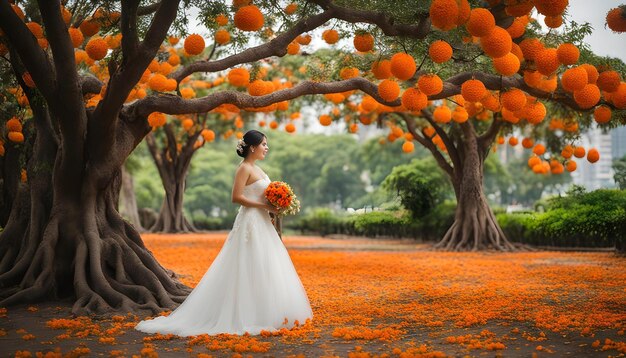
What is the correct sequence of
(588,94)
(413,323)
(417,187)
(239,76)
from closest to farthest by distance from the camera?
1. (413,323)
2. (588,94)
3. (239,76)
4. (417,187)

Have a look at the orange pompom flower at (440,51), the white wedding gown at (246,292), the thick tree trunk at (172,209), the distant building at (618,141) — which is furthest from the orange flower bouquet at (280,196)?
the distant building at (618,141)

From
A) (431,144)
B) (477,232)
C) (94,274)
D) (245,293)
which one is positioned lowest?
(245,293)

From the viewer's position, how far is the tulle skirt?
23.4 feet

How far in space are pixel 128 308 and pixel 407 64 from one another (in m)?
4.50

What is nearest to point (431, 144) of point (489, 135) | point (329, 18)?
point (489, 135)

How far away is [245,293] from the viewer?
7.28 metres

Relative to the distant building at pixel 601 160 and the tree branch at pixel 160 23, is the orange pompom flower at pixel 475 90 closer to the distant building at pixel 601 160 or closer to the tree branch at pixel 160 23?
the tree branch at pixel 160 23

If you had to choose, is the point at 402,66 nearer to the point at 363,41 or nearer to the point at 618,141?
the point at 363,41

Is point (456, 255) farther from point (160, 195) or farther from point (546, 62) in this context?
point (160, 195)

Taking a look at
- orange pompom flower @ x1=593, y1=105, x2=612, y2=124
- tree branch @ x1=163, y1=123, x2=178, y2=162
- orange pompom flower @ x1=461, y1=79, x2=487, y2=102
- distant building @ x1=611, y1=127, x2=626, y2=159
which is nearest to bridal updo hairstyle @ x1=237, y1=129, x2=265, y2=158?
orange pompom flower @ x1=461, y1=79, x2=487, y2=102

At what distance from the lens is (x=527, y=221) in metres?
22.7

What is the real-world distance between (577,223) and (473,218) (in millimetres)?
3239

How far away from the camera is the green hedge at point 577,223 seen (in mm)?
18586

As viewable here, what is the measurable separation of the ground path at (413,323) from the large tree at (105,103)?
0.82 meters
